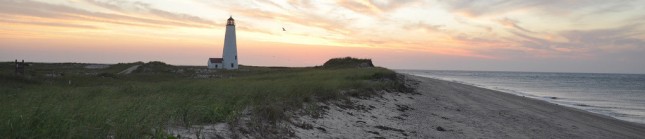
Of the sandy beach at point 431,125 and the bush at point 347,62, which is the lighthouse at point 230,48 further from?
the sandy beach at point 431,125

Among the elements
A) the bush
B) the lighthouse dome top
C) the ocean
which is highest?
the lighthouse dome top

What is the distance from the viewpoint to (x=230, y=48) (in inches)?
2399

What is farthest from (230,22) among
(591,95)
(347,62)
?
(591,95)

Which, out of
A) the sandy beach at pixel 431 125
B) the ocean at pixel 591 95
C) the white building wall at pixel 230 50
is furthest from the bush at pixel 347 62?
the sandy beach at pixel 431 125

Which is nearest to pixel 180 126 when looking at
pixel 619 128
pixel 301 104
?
pixel 301 104

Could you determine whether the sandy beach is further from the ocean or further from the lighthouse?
the lighthouse

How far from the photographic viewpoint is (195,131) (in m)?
7.03

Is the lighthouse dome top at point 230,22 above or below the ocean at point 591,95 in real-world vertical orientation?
above

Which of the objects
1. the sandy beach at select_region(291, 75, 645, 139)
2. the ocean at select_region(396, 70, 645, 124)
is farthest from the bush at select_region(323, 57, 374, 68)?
the sandy beach at select_region(291, 75, 645, 139)

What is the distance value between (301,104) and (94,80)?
2281 cm

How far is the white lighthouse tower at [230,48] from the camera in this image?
59525mm

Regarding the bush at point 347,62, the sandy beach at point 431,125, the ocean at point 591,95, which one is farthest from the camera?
the bush at point 347,62

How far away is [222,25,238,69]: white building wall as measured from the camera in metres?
59.8

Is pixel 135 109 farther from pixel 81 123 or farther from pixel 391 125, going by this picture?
pixel 391 125
